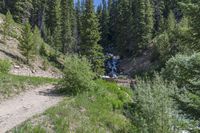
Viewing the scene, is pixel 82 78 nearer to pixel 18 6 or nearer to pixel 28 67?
pixel 28 67

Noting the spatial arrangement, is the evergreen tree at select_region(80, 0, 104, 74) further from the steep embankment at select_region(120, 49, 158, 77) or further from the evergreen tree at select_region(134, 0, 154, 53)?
the evergreen tree at select_region(134, 0, 154, 53)

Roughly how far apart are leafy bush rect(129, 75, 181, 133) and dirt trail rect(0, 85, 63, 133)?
3925 millimetres

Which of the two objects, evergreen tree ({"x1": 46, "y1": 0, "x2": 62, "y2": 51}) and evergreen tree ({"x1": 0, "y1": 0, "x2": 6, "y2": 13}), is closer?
evergreen tree ({"x1": 46, "y1": 0, "x2": 62, "y2": 51})

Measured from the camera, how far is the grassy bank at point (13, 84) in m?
24.4

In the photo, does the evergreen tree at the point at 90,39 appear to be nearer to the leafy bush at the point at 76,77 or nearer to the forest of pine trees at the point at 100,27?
the forest of pine trees at the point at 100,27

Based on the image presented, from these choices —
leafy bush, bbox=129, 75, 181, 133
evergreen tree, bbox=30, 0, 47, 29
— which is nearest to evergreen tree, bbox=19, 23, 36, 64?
leafy bush, bbox=129, 75, 181, 133

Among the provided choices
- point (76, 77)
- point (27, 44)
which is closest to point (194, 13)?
point (76, 77)

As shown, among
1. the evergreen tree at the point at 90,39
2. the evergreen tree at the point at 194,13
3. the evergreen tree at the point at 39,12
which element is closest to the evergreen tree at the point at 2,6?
the evergreen tree at the point at 39,12

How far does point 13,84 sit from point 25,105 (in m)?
3.00

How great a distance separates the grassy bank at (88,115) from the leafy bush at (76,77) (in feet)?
1.94

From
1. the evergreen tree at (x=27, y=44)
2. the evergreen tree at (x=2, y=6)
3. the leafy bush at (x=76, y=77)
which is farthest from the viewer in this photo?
the evergreen tree at (x=2, y=6)

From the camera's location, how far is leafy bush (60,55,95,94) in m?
24.8

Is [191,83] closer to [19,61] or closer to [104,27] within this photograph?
[19,61]

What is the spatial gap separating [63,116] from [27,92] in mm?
5506
